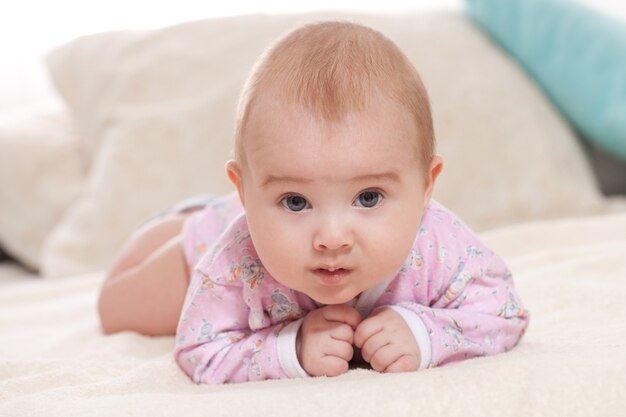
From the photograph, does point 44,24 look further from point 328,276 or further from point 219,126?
point 328,276

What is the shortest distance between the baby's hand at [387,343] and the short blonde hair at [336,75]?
8.1 inches

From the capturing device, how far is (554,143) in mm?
2303

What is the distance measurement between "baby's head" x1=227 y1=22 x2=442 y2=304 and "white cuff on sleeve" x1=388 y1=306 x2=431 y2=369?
0.26 ft

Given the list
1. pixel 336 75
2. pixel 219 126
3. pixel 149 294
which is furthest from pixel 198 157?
pixel 336 75

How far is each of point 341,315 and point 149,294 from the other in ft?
1.57

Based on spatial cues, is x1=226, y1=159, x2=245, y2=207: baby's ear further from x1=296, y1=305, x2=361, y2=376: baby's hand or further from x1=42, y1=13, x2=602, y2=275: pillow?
x1=42, y1=13, x2=602, y2=275: pillow

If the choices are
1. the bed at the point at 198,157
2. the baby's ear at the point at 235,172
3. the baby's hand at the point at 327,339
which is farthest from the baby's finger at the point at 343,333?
the bed at the point at 198,157

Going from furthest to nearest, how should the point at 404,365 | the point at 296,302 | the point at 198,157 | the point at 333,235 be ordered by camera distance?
the point at 198,157, the point at 296,302, the point at 404,365, the point at 333,235

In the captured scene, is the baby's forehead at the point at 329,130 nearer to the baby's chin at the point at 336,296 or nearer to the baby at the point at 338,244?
the baby at the point at 338,244

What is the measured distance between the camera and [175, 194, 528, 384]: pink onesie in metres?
1.14

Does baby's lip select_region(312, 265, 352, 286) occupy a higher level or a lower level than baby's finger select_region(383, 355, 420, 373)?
higher

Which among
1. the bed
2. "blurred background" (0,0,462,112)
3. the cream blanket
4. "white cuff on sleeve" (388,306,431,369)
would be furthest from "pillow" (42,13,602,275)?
"white cuff on sleeve" (388,306,431,369)

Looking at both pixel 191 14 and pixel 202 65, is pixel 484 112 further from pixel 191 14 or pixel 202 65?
pixel 191 14

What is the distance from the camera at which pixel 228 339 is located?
118cm
